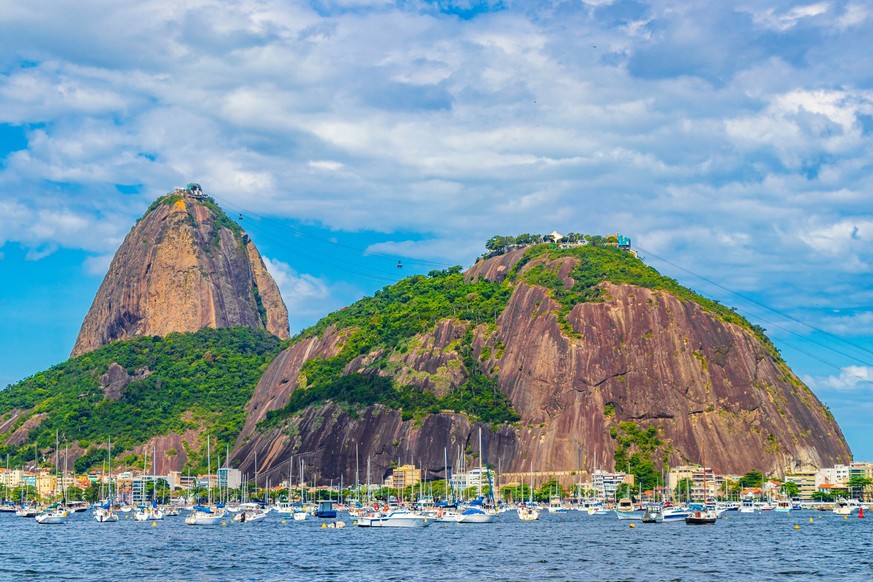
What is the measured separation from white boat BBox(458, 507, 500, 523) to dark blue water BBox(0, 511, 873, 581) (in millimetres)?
2283

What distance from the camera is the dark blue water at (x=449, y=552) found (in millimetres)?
84812

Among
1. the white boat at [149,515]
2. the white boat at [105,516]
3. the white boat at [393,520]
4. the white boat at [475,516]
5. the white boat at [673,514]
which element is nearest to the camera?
the white boat at [393,520]

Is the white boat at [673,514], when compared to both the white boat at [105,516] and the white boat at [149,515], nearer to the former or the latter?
the white boat at [149,515]

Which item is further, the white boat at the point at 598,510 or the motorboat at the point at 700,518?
the white boat at the point at 598,510

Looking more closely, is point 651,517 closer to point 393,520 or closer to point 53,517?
point 393,520

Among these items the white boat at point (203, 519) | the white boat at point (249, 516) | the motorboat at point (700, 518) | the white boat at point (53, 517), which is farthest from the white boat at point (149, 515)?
the motorboat at point (700, 518)

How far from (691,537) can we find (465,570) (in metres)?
42.1

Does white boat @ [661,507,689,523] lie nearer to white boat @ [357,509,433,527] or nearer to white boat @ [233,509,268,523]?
white boat @ [357,509,433,527]

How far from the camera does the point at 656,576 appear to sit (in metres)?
81.6

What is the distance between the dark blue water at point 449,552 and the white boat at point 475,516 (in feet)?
7.49

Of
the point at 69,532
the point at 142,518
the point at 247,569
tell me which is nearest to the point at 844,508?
the point at 142,518

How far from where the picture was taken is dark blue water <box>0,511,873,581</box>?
84812mm

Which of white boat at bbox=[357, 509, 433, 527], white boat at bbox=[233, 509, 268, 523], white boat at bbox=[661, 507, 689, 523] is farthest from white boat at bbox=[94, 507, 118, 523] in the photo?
white boat at bbox=[661, 507, 689, 523]

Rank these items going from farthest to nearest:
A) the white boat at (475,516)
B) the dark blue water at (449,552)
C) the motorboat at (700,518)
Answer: the white boat at (475,516) < the motorboat at (700,518) < the dark blue water at (449,552)
